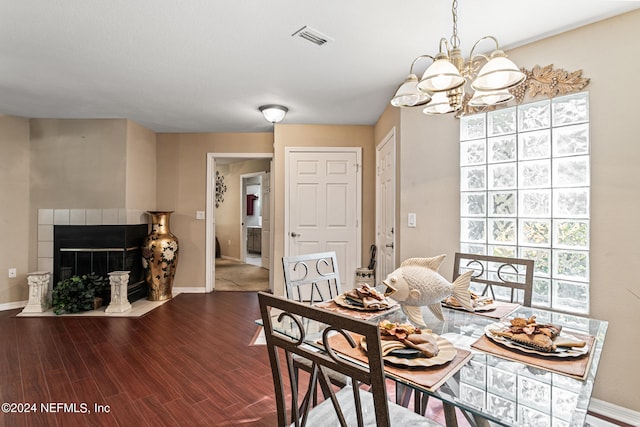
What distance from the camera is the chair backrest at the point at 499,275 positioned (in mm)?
1775

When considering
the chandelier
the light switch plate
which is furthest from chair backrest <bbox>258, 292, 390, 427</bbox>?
the light switch plate

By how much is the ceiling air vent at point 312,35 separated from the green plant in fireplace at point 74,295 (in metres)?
3.55

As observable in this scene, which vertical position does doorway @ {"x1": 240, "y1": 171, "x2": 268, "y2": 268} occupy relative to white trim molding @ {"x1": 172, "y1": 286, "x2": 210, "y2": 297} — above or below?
above

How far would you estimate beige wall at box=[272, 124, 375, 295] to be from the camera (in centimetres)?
417

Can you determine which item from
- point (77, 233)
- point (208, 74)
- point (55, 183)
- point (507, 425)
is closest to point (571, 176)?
point (507, 425)

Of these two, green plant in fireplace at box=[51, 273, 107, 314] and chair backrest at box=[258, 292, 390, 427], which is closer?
chair backrest at box=[258, 292, 390, 427]

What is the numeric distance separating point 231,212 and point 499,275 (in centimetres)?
647

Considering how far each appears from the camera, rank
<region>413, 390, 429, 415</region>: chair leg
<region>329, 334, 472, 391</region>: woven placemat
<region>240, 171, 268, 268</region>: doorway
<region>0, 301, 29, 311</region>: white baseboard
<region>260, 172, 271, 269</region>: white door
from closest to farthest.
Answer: <region>329, 334, 472, 391</region>: woven placemat
<region>413, 390, 429, 415</region>: chair leg
<region>0, 301, 29, 311</region>: white baseboard
<region>260, 172, 271, 269</region>: white door
<region>240, 171, 268, 268</region>: doorway

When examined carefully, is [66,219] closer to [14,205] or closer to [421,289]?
[14,205]

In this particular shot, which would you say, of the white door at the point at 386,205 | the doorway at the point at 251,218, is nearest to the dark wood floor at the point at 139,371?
the white door at the point at 386,205

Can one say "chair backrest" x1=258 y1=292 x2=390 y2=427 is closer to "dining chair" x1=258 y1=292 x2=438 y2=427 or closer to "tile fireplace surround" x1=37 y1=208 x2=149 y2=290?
"dining chair" x1=258 y1=292 x2=438 y2=427

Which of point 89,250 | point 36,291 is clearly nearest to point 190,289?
point 89,250

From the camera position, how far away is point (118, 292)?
3635 millimetres

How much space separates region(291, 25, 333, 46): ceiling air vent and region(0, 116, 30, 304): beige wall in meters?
3.85
